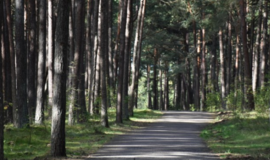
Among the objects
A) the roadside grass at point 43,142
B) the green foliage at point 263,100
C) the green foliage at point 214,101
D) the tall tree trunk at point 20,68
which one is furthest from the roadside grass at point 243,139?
the green foliage at point 214,101

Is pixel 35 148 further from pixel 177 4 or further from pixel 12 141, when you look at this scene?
pixel 177 4

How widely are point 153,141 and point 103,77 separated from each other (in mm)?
6896

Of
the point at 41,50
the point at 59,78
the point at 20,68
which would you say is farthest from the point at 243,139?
the point at 41,50

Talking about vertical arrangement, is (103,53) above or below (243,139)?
above

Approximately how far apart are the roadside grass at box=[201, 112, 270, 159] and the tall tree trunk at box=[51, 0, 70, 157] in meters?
4.26

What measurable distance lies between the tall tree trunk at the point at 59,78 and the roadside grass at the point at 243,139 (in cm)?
426

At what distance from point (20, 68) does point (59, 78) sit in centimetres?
887

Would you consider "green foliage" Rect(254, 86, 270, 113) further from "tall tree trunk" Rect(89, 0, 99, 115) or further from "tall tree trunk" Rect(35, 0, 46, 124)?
"tall tree trunk" Rect(89, 0, 99, 115)

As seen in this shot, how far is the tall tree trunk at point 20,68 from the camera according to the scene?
2050 cm

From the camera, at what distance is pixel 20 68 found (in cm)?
2084

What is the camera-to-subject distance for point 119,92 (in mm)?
27281

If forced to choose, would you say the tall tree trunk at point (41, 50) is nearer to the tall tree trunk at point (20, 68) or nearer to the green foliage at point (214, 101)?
the tall tree trunk at point (20, 68)

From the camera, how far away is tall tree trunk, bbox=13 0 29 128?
67.3 feet

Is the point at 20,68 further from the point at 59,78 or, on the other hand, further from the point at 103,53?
the point at 59,78
